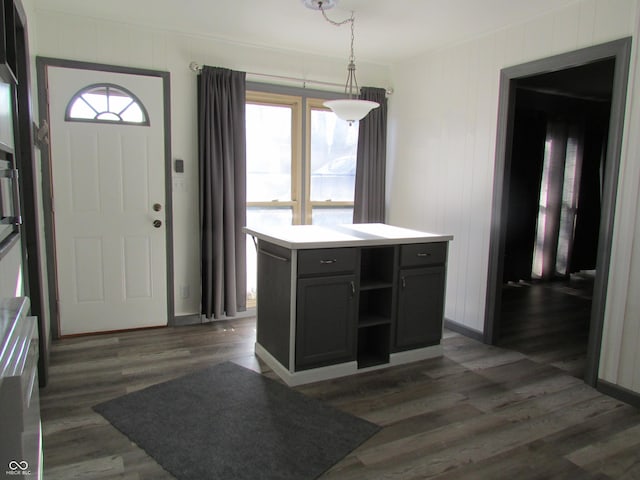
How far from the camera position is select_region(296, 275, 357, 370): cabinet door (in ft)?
9.28

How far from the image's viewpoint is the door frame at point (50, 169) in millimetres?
3416

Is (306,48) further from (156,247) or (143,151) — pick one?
(156,247)

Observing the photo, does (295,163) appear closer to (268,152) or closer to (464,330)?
(268,152)

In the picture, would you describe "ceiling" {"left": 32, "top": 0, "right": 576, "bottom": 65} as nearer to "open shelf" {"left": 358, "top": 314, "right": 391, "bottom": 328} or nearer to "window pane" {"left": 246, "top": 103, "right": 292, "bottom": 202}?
"window pane" {"left": 246, "top": 103, "right": 292, "bottom": 202}

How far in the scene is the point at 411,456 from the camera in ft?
7.16

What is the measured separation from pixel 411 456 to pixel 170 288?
2.59 metres

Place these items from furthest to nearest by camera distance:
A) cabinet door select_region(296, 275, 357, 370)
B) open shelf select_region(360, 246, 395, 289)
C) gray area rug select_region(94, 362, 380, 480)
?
open shelf select_region(360, 246, 395, 289)
cabinet door select_region(296, 275, 357, 370)
gray area rug select_region(94, 362, 380, 480)

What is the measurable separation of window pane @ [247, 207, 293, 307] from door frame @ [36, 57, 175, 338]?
2.56 feet

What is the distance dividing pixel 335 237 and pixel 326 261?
241 millimetres

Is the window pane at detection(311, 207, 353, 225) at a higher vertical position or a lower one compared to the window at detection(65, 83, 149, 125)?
lower

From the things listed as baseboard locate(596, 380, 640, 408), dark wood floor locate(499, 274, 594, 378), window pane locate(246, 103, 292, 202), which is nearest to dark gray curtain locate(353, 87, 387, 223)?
window pane locate(246, 103, 292, 202)

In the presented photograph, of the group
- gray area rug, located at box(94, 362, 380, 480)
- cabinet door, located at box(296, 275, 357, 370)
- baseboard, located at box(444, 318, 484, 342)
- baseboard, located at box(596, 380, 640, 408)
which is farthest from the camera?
baseboard, located at box(444, 318, 484, 342)

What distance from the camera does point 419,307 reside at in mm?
3273

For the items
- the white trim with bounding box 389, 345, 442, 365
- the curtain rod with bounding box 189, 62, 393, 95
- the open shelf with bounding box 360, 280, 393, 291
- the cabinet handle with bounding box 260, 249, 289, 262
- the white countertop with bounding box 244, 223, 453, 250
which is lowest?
the white trim with bounding box 389, 345, 442, 365
